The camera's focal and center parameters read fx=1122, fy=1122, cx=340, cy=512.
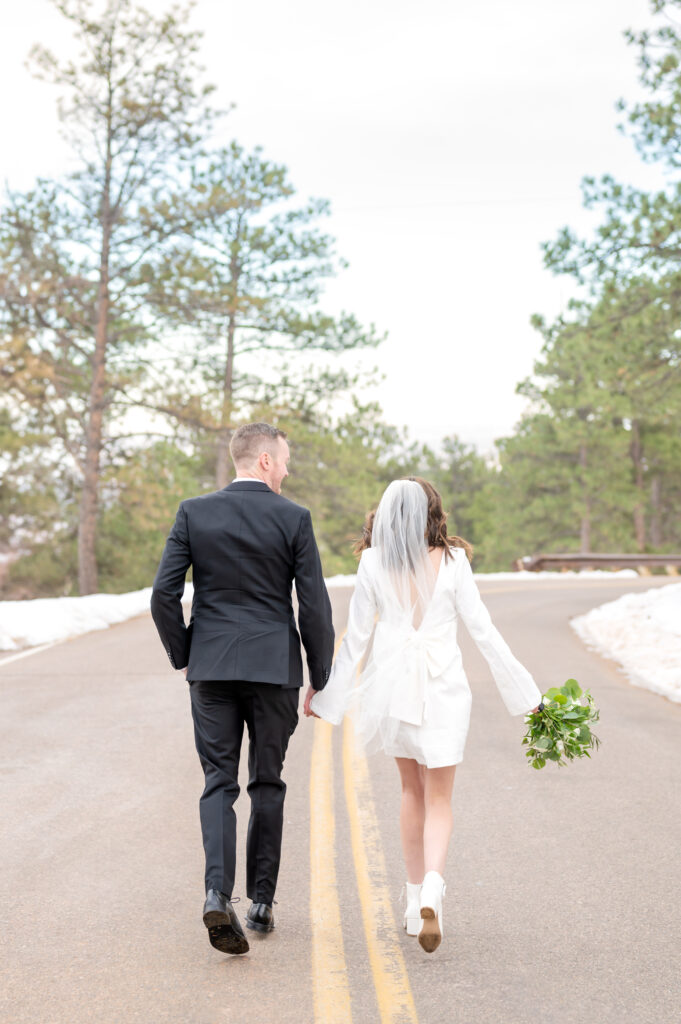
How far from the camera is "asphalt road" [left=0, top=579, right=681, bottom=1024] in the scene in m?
4.21

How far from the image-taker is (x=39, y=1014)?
4.05m

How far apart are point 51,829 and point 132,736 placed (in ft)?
9.15

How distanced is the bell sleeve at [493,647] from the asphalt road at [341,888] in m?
1.02

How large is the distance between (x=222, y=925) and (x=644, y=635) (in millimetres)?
12460

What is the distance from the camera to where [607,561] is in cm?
3944

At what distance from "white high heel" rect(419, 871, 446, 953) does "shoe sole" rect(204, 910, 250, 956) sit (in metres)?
0.72

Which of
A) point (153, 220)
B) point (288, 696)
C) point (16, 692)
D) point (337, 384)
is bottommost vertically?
point (16, 692)

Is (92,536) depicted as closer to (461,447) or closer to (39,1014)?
(39,1014)

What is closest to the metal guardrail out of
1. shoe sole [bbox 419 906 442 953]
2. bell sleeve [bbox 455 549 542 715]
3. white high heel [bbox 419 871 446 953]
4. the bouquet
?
the bouquet

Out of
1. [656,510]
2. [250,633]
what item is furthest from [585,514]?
[250,633]

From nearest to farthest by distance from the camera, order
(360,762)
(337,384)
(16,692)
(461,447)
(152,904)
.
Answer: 1. (152,904)
2. (360,762)
3. (16,692)
4. (337,384)
5. (461,447)

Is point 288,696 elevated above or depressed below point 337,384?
below

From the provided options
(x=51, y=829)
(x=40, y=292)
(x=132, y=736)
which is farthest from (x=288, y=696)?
(x=40, y=292)

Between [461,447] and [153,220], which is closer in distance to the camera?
[153,220]
